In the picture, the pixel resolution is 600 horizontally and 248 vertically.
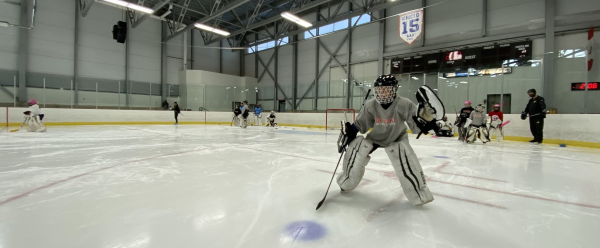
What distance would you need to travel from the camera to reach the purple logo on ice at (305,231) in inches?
50.3

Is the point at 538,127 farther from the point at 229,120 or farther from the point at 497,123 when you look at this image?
the point at 229,120

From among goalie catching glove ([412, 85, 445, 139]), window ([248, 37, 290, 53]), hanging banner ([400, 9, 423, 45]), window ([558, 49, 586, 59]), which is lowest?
goalie catching glove ([412, 85, 445, 139])

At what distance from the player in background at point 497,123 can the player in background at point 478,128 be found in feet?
2.60

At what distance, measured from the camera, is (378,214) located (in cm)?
160

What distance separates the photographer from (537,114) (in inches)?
248

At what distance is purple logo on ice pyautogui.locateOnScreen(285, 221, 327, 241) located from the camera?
128 centimetres

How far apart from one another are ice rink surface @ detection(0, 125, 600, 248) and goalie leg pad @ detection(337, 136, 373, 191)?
12 centimetres

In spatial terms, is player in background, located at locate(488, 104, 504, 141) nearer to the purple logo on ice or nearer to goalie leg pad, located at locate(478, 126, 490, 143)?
goalie leg pad, located at locate(478, 126, 490, 143)

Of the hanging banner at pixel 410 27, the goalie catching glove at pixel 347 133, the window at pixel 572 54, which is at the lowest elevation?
the goalie catching glove at pixel 347 133

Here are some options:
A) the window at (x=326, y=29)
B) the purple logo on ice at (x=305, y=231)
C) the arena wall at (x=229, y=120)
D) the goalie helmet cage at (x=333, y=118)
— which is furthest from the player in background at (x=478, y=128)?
the window at (x=326, y=29)

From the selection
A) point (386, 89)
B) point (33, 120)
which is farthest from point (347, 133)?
point (33, 120)

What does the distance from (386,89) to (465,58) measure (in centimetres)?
1133

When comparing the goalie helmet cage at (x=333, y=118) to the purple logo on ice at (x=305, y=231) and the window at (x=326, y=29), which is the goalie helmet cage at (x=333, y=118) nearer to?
the window at (x=326, y=29)

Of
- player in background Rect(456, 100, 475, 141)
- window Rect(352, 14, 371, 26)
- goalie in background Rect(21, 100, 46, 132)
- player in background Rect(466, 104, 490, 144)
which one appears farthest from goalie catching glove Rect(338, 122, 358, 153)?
window Rect(352, 14, 371, 26)
